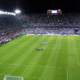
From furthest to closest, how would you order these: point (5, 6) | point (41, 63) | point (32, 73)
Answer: point (5, 6) < point (41, 63) < point (32, 73)

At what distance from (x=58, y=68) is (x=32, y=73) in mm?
3619

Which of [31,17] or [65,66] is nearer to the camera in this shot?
[65,66]

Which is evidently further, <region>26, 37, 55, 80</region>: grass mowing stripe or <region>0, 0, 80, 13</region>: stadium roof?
<region>0, 0, 80, 13</region>: stadium roof

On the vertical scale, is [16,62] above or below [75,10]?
below

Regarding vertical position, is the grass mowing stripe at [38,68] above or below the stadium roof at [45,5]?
below

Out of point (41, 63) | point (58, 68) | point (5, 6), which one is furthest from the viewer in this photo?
point (5, 6)

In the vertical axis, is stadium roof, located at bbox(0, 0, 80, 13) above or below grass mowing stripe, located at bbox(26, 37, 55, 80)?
above

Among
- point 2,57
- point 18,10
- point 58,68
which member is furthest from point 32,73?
point 18,10

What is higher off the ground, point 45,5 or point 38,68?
point 45,5

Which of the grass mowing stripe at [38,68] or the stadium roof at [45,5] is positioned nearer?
the grass mowing stripe at [38,68]

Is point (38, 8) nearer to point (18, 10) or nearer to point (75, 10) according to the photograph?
point (18, 10)

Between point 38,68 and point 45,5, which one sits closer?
point 38,68

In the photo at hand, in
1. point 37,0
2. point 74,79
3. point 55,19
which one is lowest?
point 74,79

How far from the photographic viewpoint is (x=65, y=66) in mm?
23000
